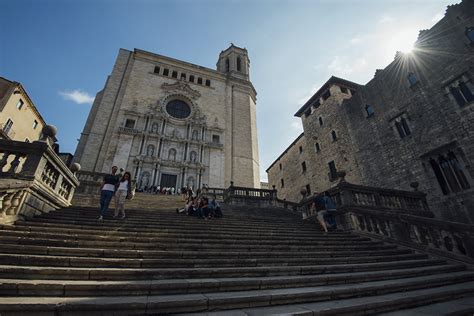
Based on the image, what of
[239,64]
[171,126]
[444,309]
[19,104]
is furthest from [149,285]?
[239,64]

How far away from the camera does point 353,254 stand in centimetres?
582

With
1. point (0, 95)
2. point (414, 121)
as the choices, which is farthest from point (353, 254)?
point (0, 95)

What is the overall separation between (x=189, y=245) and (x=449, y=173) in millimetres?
14650

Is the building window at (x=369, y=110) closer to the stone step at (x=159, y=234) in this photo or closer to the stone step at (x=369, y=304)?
the stone step at (x=159, y=234)

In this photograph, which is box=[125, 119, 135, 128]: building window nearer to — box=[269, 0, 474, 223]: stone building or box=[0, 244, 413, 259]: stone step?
box=[269, 0, 474, 223]: stone building

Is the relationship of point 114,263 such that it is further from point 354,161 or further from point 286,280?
point 354,161

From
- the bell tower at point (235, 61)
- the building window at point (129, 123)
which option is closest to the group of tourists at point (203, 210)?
the building window at point (129, 123)

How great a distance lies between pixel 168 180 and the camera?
73.7 feet

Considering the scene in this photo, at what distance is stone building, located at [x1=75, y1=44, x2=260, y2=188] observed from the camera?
71.5 feet

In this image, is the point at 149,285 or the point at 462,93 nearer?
the point at 149,285

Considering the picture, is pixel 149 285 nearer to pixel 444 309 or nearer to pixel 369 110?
pixel 444 309

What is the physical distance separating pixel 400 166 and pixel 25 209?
18671 mm

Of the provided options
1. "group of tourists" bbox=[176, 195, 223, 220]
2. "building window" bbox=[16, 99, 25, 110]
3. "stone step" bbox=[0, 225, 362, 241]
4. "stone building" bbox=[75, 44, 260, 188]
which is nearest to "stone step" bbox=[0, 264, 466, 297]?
"stone step" bbox=[0, 225, 362, 241]

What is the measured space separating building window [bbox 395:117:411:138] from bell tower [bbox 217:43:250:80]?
23963 millimetres
